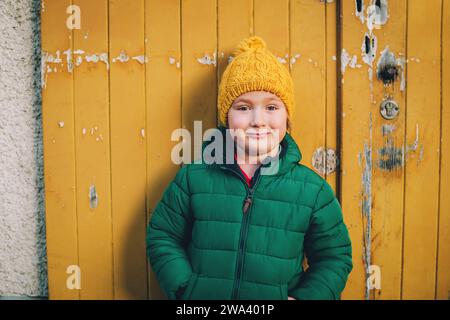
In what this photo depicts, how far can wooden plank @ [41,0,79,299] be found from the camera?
4.74ft

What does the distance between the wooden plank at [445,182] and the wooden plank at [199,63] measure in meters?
0.91

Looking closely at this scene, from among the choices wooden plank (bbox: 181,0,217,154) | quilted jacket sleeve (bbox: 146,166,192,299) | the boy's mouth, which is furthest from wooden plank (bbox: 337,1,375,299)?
quilted jacket sleeve (bbox: 146,166,192,299)

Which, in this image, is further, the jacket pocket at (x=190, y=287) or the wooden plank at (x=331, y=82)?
the wooden plank at (x=331, y=82)

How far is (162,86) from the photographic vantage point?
57.3 inches

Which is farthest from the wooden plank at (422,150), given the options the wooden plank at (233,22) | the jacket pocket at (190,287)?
the jacket pocket at (190,287)

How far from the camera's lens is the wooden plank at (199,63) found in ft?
4.72

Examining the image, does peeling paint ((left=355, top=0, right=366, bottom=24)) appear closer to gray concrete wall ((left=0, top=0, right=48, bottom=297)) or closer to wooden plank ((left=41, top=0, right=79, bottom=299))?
wooden plank ((left=41, top=0, right=79, bottom=299))

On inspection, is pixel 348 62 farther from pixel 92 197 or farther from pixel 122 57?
pixel 92 197

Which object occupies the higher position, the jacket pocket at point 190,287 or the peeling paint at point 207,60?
the peeling paint at point 207,60

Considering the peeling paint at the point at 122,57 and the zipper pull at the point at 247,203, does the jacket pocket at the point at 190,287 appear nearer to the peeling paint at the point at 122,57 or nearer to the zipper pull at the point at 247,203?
the zipper pull at the point at 247,203

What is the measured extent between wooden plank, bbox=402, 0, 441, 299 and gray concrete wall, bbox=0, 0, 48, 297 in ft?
4.99

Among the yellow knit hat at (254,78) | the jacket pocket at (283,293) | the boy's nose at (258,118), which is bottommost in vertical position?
the jacket pocket at (283,293)

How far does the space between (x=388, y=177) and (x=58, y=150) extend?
1361 mm
